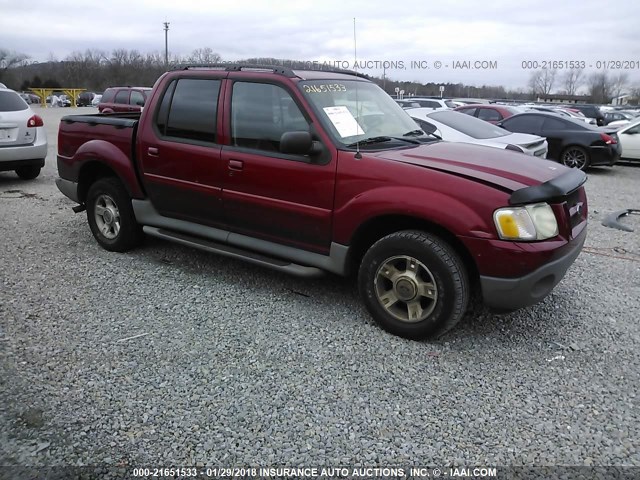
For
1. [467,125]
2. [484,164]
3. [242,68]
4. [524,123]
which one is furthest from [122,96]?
[484,164]

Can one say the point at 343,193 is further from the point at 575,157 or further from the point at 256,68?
the point at 575,157

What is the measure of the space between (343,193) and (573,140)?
33.5 feet

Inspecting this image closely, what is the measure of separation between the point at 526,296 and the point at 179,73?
11.8 ft

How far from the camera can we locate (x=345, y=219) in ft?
12.6

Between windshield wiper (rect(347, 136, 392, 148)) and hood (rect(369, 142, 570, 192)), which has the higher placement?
windshield wiper (rect(347, 136, 392, 148))

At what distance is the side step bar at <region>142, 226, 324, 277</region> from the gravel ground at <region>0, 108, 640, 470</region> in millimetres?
336

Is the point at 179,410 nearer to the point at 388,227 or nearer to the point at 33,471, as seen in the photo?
the point at 33,471

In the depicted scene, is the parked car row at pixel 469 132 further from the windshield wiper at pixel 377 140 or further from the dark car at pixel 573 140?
the windshield wiper at pixel 377 140

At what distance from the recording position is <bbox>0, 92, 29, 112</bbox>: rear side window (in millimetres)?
8781

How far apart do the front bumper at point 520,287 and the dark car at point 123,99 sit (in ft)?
52.6

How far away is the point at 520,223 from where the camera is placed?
332cm

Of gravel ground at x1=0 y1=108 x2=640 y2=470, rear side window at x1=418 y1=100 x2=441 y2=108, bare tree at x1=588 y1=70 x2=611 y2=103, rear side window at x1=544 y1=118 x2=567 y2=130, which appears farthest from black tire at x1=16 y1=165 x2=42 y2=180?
bare tree at x1=588 y1=70 x2=611 y2=103

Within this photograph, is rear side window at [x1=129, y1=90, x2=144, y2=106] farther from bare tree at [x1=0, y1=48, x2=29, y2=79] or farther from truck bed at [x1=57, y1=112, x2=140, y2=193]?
bare tree at [x1=0, y1=48, x2=29, y2=79]

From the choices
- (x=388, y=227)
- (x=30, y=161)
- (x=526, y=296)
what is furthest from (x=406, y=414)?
(x=30, y=161)
